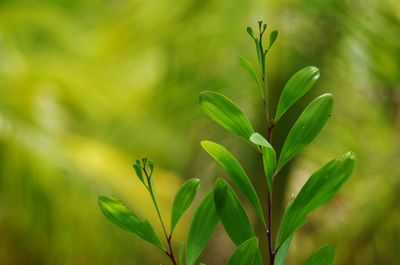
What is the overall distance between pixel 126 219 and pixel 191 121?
5.59 feet

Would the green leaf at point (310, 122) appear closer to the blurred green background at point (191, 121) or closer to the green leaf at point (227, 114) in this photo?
the green leaf at point (227, 114)

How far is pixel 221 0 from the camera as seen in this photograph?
183 cm

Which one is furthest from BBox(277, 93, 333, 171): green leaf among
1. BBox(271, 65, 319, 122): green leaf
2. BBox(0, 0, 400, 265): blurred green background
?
BBox(0, 0, 400, 265): blurred green background

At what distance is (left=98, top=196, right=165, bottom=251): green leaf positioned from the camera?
277 millimetres

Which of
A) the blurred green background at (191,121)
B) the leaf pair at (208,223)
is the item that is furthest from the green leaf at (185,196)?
the blurred green background at (191,121)

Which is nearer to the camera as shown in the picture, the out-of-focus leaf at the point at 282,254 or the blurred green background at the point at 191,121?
the out-of-focus leaf at the point at 282,254

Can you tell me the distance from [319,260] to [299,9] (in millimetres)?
1517

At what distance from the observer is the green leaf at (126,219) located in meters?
0.28

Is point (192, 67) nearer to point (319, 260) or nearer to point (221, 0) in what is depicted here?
point (221, 0)

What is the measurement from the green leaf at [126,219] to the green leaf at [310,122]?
0.05 metres

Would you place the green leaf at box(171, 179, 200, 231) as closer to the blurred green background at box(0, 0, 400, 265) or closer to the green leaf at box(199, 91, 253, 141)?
the green leaf at box(199, 91, 253, 141)

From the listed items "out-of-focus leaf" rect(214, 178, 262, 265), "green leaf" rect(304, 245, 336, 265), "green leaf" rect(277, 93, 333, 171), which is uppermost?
"green leaf" rect(277, 93, 333, 171)

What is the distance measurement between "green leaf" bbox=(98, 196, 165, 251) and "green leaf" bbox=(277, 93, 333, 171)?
5cm

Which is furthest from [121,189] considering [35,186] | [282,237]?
[282,237]
